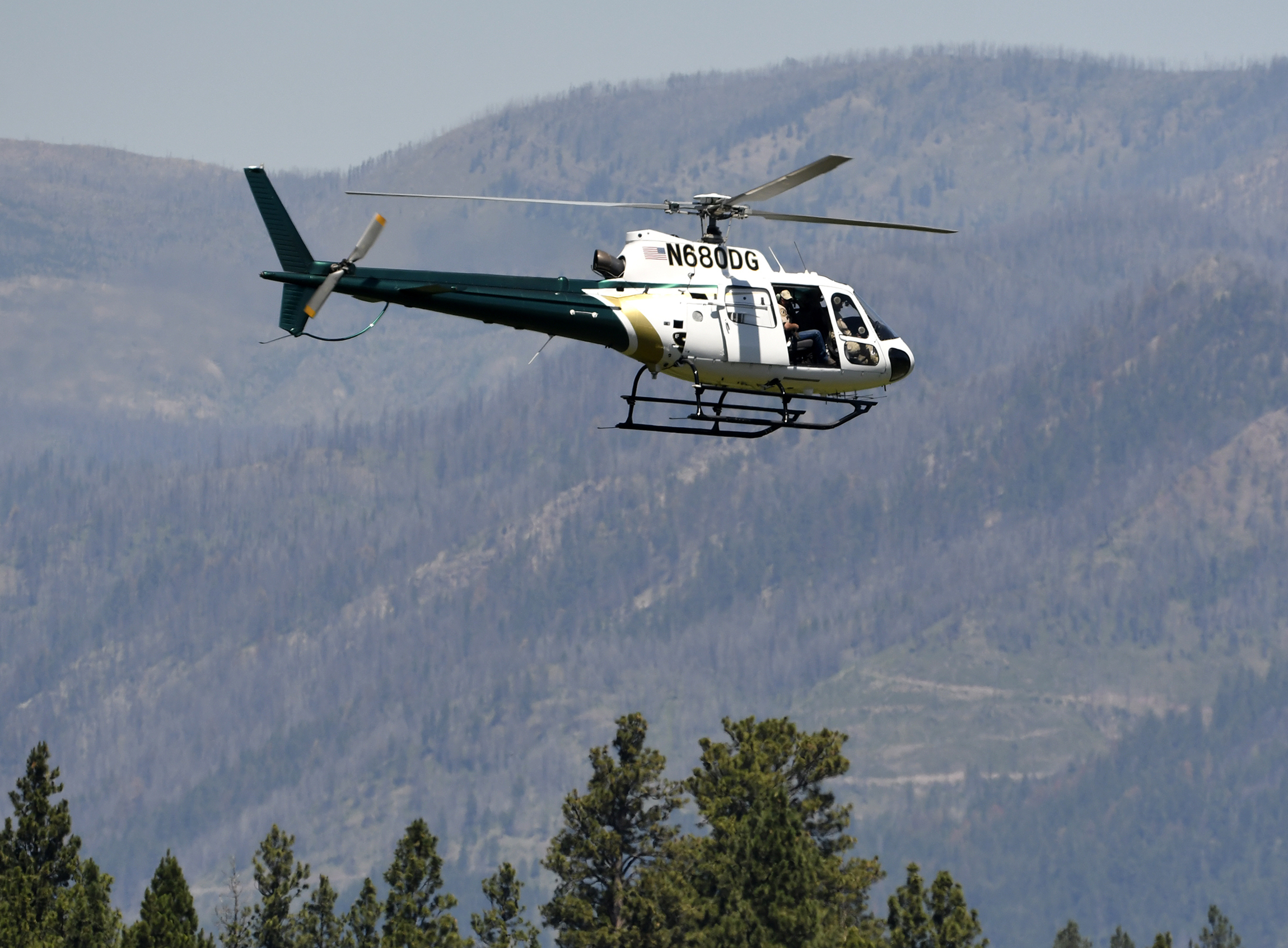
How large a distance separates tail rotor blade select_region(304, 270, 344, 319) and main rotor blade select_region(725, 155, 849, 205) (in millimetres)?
9048

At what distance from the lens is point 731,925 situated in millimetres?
83562

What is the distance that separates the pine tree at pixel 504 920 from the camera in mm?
91000

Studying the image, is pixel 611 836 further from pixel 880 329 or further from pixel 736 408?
pixel 736 408

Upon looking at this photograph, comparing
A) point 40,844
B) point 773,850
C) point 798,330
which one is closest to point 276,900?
point 40,844

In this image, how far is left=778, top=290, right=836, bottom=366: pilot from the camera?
181 feet

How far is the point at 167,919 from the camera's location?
73.6m

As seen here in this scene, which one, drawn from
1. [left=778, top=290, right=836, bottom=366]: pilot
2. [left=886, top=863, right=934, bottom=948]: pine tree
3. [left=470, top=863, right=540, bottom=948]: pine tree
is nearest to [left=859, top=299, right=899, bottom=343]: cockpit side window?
[left=778, top=290, right=836, bottom=366]: pilot

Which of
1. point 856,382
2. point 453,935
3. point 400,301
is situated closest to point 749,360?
point 856,382

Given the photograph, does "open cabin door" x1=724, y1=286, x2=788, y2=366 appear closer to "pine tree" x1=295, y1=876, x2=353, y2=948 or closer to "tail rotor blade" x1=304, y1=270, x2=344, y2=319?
"tail rotor blade" x1=304, y1=270, x2=344, y2=319

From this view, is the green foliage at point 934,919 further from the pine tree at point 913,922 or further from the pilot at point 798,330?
the pilot at point 798,330

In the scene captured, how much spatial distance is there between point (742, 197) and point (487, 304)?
632 centimetres

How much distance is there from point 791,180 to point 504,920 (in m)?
51.4

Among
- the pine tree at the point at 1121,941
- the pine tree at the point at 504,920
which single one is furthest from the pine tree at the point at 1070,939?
the pine tree at the point at 504,920

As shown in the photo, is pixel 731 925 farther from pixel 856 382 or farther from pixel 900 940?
pixel 856 382
